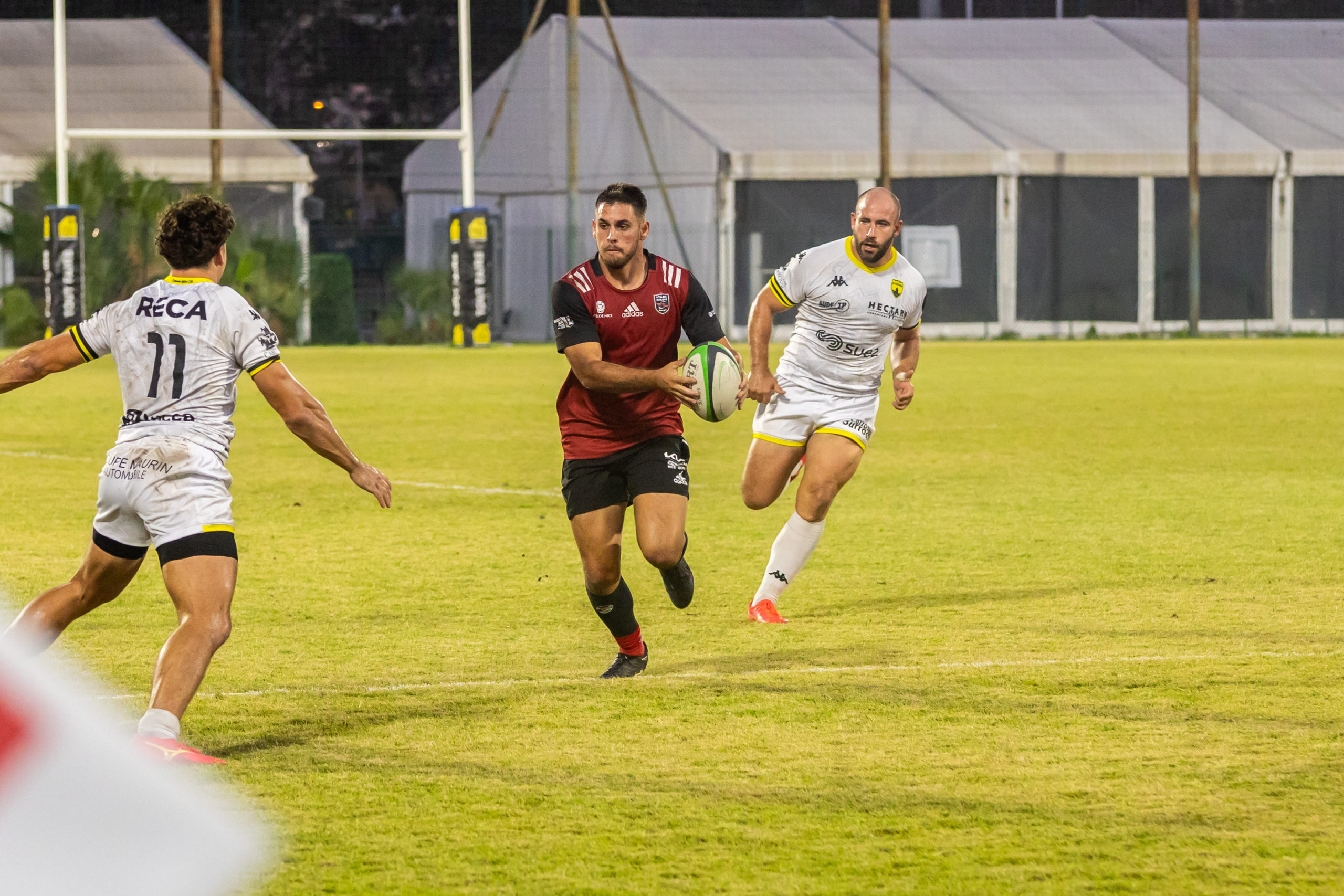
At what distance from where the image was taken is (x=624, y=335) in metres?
7.42

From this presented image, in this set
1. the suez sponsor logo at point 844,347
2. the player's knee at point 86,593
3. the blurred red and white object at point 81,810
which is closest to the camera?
the blurred red and white object at point 81,810

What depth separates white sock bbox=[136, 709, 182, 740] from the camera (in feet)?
17.6

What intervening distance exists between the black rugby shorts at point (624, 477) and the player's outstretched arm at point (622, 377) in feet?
0.89

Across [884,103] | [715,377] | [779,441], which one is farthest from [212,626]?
[884,103]

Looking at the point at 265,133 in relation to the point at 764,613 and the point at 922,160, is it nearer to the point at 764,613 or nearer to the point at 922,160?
the point at 922,160

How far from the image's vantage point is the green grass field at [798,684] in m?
4.80

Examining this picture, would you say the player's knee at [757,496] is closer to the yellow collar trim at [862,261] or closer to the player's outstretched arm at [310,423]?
the yellow collar trim at [862,261]

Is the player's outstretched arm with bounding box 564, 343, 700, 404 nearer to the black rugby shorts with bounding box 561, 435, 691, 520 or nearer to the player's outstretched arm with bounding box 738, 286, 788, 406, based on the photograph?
the black rugby shorts with bounding box 561, 435, 691, 520

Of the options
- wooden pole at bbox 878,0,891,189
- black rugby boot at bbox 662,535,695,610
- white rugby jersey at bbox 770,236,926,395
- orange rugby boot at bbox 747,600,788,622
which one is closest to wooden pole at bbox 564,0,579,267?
wooden pole at bbox 878,0,891,189

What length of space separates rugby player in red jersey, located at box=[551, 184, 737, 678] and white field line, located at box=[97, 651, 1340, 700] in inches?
9.5

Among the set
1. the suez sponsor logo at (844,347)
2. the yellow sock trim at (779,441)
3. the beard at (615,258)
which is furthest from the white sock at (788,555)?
the beard at (615,258)

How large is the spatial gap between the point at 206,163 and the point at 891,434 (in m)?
24.0

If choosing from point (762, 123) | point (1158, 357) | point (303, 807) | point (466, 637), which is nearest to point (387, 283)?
point (762, 123)

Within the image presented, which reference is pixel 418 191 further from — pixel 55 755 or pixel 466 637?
pixel 55 755
